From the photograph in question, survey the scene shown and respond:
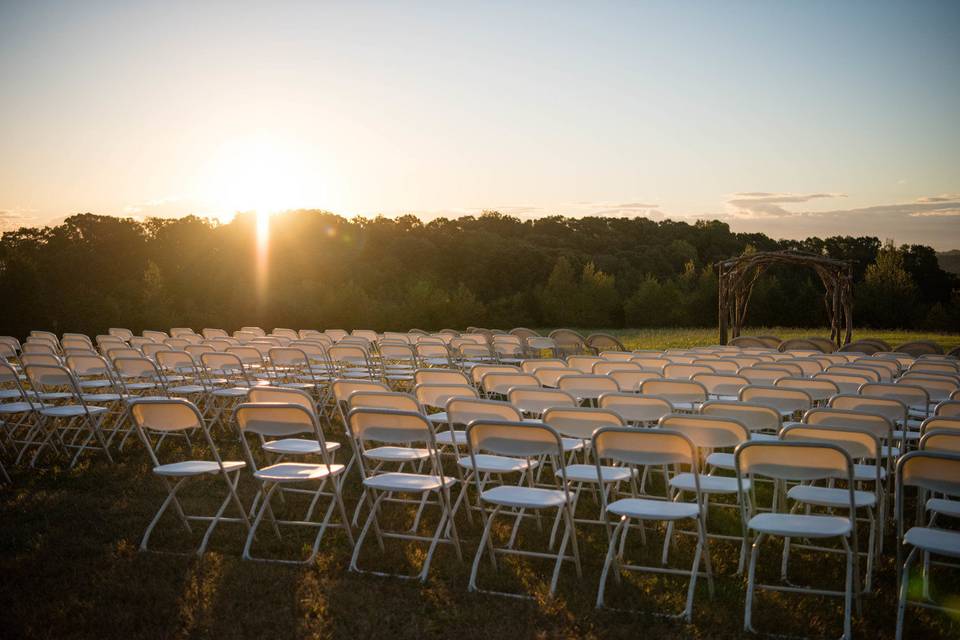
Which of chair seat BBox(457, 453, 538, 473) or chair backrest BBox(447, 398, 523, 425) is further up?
chair backrest BBox(447, 398, 523, 425)

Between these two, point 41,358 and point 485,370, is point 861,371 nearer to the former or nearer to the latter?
point 485,370

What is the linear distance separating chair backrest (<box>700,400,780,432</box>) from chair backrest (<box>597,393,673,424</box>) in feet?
0.88

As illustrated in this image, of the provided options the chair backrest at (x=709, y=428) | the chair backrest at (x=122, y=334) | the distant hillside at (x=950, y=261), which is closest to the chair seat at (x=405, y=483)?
the chair backrest at (x=709, y=428)

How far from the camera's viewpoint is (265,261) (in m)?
49.1

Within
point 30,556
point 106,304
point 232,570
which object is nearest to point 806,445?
point 232,570

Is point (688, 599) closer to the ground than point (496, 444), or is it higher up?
closer to the ground

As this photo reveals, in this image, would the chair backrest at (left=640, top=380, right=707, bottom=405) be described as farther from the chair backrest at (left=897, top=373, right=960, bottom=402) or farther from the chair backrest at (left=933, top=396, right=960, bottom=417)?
the chair backrest at (left=897, top=373, right=960, bottom=402)

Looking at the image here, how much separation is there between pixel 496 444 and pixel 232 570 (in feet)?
5.55

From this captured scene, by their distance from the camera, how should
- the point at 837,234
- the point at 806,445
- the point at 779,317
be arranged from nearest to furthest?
the point at 806,445
the point at 779,317
the point at 837,234

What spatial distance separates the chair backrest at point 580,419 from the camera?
4.70 metres

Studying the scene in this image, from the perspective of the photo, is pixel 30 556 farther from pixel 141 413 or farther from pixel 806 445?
pixel 806 445

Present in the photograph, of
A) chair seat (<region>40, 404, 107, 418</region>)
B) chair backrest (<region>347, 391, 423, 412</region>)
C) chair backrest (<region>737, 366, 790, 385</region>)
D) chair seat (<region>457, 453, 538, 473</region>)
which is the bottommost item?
chair seat (<region>40, 404, 107, 418</region>)

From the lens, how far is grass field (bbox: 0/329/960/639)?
380cm

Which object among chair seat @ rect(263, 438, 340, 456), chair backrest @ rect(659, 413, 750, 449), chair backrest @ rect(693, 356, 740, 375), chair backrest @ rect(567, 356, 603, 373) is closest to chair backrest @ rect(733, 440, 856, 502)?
chair backrest @ rect(659, 413, 750, 449)
